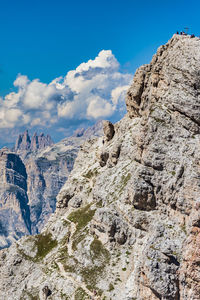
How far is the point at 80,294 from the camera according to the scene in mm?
79875

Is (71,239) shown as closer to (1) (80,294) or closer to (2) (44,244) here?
(2) (44,244)

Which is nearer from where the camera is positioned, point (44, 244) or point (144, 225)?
point (144, 225)

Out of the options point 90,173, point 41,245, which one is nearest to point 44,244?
point 41,245

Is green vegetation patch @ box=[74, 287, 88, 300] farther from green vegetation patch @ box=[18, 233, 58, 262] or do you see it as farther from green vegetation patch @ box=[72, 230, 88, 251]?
green vegetation patch @ box=[18, 233, 58, 262]

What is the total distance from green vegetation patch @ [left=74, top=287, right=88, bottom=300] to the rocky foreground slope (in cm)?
32

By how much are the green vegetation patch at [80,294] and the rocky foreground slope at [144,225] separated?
1.05ft

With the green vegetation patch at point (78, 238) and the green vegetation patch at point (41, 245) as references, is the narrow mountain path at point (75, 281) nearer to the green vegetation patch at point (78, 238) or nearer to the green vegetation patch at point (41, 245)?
the green vegetation patch at point (78, 238)

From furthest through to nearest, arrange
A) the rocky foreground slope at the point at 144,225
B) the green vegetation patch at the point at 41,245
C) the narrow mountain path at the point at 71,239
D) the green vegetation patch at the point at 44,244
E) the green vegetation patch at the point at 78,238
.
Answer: the green vegetation patch at the point at 44,244 < the green vegetation patch at the point at 41,245 < the green vegetation patch at the point at 78,238 < the narrow mountain path at the point at 71,239 < the rocky foreground slope at the point at 144,225

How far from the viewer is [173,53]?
336ft

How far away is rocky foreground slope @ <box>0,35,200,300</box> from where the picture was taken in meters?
67.6

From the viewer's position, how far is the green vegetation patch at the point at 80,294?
3087 inches

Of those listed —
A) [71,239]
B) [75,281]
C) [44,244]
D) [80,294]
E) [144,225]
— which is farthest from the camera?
[44,244]

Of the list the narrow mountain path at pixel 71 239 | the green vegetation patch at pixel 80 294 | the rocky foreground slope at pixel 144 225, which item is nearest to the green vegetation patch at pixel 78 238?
the rocky foreground slope at pixel 144 225

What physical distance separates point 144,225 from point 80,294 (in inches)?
1032
